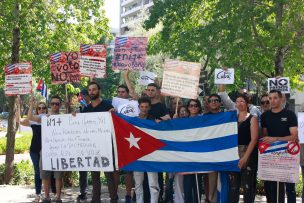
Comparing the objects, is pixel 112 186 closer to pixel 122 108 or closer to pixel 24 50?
pixel 122 108

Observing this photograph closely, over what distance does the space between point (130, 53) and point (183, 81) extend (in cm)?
176

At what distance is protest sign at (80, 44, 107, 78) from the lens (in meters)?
9.45

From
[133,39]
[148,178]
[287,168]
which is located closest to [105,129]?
[148,178]

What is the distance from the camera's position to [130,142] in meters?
8.05

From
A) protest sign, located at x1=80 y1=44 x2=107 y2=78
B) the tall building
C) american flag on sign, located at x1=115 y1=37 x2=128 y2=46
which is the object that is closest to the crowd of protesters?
protest sign, located at x1=80 y1=44 x2=107 y2=78

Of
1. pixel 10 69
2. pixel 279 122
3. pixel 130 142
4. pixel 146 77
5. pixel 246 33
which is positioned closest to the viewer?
pixel 279 122

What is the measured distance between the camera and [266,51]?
11453 mm

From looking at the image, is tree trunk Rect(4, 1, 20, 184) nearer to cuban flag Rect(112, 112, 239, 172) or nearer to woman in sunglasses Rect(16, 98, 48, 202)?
woman in sunglasses Rect(16, 98, 48, 202)

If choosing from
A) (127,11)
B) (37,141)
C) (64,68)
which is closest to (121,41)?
(64,68)

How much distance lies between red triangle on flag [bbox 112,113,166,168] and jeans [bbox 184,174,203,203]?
2.34 ft

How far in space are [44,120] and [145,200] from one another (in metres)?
2.36

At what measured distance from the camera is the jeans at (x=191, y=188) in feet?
25.6

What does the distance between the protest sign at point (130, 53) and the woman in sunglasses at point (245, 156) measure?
9.97 feet

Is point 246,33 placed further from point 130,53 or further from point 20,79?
point 20,79
